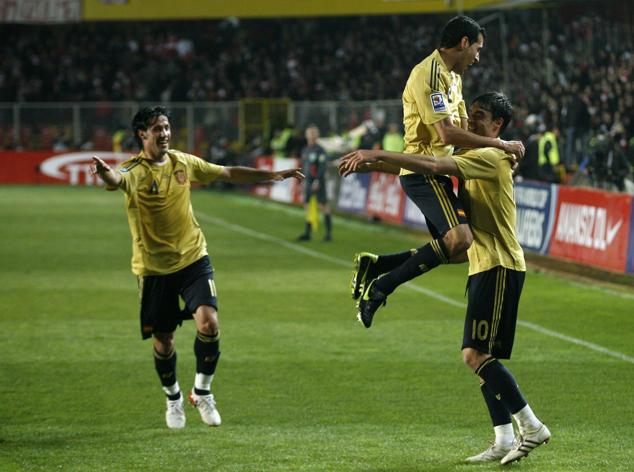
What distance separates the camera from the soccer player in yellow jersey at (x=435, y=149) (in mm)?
8055

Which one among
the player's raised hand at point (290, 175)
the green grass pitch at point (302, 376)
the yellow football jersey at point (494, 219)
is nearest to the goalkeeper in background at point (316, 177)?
the green grass pitch at point (302, 376)

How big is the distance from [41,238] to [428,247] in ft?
59.1

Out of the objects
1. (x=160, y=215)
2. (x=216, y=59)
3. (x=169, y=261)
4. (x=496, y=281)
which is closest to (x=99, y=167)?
(x=160, y=215)

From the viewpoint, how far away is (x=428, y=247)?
834cm

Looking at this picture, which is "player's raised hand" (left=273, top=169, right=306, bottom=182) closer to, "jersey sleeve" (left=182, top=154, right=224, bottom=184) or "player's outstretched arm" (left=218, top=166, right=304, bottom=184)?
"player's outstretched arm" (left=218, top=166, right=304, bottom=184)

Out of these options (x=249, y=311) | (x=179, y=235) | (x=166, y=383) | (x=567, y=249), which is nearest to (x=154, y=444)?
(x=166, y=383)

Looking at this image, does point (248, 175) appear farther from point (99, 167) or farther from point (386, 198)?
point (386, 198)

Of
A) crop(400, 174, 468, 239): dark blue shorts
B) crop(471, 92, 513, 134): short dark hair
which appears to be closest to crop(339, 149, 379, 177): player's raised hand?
crop(471, 92, 513, 134): short dark hair

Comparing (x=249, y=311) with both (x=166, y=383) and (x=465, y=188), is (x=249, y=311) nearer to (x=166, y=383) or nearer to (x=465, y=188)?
(x=166, y=383)

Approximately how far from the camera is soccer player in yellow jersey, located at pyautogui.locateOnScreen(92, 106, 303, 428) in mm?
8875

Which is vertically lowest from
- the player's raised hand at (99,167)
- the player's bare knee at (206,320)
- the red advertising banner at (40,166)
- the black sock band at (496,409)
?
the red advertising banner at (40,166)

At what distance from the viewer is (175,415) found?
29.7ft

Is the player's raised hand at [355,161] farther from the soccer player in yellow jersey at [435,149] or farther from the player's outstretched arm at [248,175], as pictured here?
the player's outstretched arm at [248,175]

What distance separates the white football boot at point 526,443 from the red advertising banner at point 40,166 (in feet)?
128
